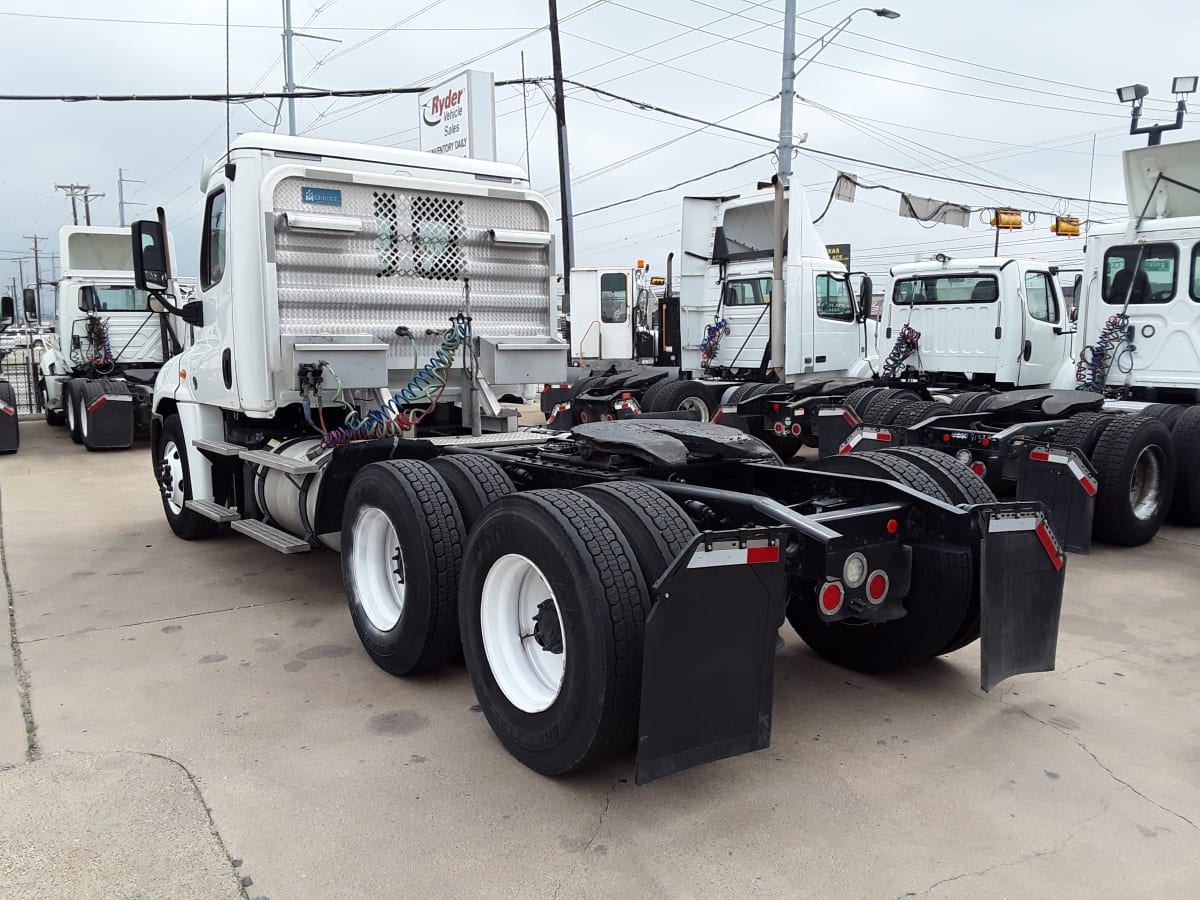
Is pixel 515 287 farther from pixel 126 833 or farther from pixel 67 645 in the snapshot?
pixel 126 833

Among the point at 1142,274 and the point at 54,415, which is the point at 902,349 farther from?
the point at 54,415

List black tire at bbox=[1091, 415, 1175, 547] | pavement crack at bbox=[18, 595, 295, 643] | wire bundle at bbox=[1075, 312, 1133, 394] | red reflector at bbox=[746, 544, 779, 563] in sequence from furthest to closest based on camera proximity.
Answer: wire bundle at bbox=[1075, 312, 1133, 394]
black tire at bbox=[1091, 415, 1175, 547]
pavement crack at bbox=[18, 595, 295, 643]
red reflector at bbox=[746, 544, 779, 563]

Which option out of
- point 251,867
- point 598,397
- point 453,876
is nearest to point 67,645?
point 251,867

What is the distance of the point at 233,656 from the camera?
190 inches

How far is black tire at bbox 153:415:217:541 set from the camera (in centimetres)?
716

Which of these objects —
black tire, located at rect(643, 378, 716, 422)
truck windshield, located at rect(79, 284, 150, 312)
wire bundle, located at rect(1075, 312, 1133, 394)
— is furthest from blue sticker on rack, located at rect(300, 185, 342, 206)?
truck windshield, located at rect(79, 284, 150, 312)

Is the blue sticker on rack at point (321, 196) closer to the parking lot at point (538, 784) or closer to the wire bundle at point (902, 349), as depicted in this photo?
the parking lot at point (538, 784)

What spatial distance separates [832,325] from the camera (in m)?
12.3

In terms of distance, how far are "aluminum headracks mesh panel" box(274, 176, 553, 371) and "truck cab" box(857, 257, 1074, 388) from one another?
7431mm

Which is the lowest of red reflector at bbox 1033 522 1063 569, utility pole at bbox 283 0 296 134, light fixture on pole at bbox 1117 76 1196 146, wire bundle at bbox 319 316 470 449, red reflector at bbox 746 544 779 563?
red reflector at bbox 1033 522 1063 569

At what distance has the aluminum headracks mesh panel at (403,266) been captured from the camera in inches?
217

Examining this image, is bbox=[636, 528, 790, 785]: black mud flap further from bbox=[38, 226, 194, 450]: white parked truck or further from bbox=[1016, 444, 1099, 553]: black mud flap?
bbox=[38, 226, 194, 450]: white parked truck

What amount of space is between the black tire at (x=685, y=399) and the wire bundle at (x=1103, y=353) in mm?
4263

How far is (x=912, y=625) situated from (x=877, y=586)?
538 millimetres
